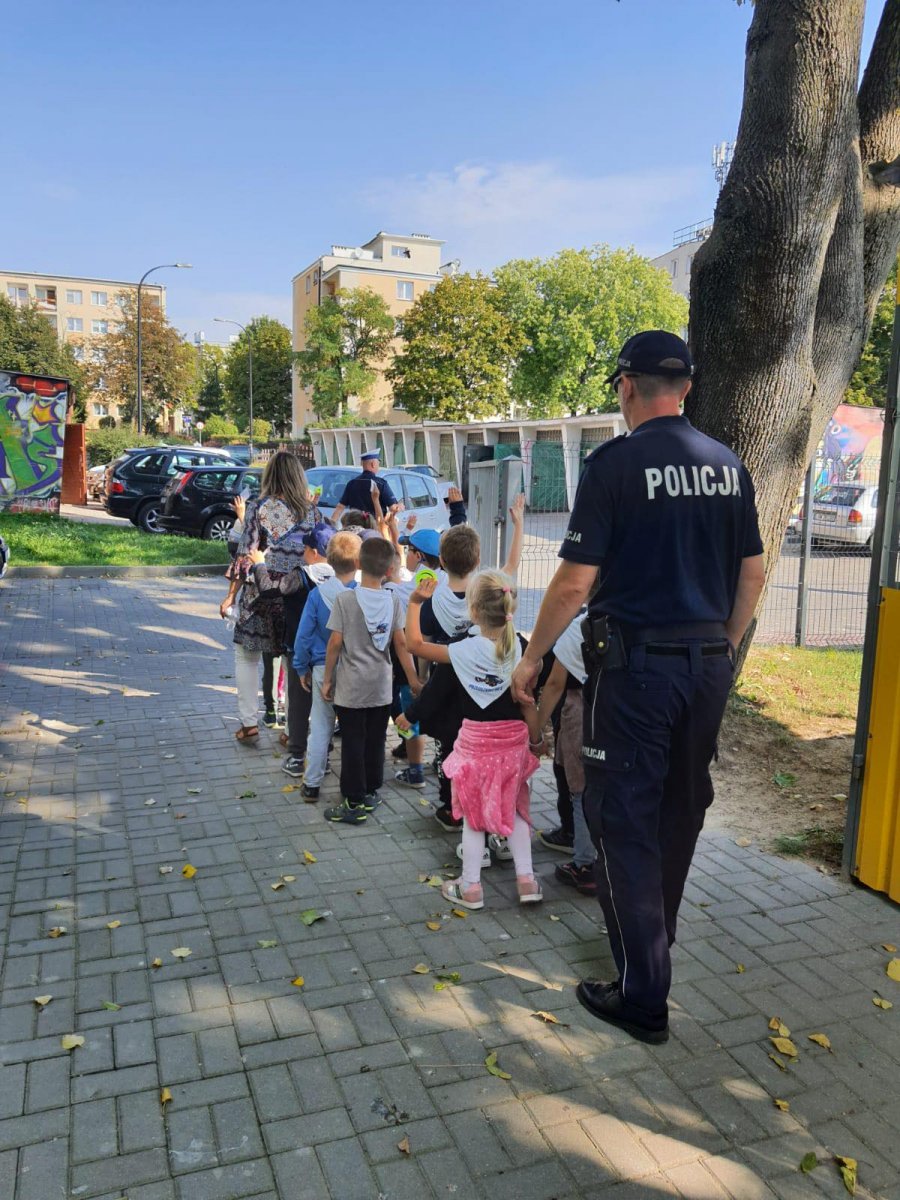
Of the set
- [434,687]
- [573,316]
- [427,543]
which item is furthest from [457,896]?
[573,316]

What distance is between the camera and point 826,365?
631 centimetres

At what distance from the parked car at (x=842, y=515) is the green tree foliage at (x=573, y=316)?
3891 cm

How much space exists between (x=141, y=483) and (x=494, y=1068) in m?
19.9

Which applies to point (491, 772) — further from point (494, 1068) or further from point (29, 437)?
point (29, 437)

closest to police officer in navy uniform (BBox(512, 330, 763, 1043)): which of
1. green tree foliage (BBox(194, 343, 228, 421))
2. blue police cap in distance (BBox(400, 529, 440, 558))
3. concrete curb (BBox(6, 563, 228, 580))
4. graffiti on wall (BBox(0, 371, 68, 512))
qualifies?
blue police cap in distance (BBox(400, 529, 440, 558))

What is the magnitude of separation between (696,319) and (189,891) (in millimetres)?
4703

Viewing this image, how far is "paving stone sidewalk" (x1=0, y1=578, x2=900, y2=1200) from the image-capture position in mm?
2594

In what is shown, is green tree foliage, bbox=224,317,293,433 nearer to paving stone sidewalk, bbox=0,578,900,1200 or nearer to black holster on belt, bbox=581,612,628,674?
paving stone sidewalk, bbox=0,578,900,1200

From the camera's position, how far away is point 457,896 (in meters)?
4.12

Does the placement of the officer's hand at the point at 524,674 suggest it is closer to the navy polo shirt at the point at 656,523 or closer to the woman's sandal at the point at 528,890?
the navy polo shirt at the point at 656,523

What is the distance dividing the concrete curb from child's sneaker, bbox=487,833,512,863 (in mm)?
10897

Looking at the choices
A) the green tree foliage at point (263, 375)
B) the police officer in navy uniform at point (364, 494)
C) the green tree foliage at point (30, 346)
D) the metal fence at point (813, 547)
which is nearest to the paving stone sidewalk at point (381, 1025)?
the metal fence at point (813, 547)

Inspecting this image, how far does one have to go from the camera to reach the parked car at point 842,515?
1017 centimetres

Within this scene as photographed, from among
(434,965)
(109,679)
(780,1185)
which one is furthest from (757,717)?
(109,679)
